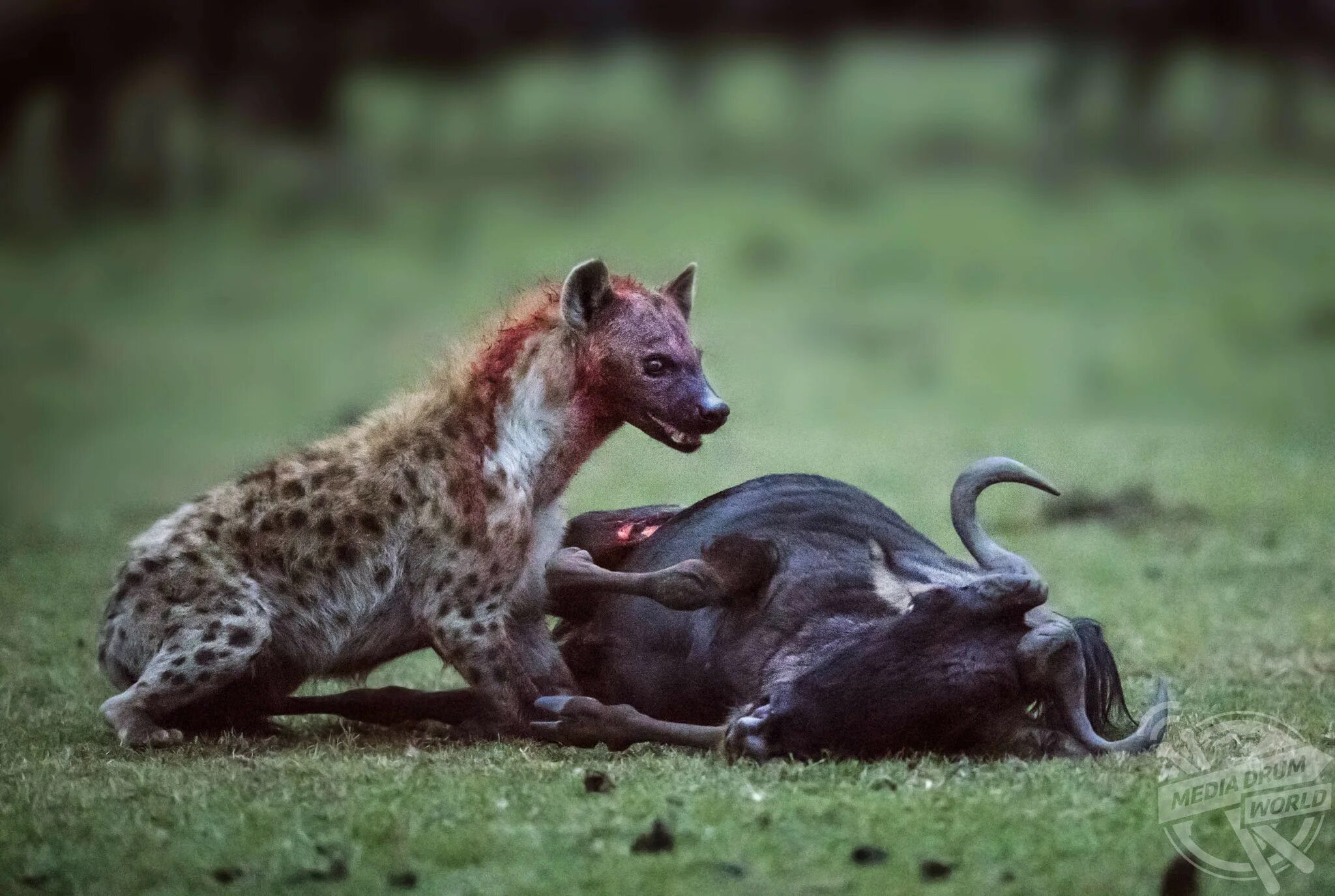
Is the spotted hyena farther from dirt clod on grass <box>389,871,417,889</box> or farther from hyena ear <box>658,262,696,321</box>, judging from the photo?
dirt clod on grass <box>389,871,417,889</box>

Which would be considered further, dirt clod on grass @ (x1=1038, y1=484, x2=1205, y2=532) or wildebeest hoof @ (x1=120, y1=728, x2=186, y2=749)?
dirt clod on grass @ (x1=1038, y1=484, x2=1205, y2=532)

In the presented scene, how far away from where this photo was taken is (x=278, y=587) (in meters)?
5.30

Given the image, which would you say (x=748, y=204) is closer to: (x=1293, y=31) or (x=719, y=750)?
(x=1293, y=31)

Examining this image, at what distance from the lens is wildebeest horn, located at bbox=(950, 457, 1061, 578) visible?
16.6ft

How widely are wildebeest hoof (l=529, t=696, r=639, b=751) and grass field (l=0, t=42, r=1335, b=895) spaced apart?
7cm

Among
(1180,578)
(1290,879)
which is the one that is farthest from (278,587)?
(1180,578)

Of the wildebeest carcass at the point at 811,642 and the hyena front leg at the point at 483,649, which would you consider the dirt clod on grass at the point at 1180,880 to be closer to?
the wildebeest carcass at the point at 811,642

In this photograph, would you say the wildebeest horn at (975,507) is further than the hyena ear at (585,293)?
No

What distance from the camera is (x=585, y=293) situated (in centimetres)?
564

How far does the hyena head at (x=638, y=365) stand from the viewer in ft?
18.4

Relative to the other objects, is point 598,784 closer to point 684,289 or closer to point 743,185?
point 684,289

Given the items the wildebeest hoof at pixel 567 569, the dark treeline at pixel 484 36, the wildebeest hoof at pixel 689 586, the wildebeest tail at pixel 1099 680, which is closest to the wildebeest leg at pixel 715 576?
the wildebeest hoof at pixel 689 586

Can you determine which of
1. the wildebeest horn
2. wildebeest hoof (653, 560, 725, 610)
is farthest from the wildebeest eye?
the wildebeest horn

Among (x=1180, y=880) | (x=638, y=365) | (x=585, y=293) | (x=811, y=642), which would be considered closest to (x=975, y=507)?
(x=811, y=642)
